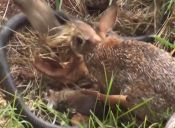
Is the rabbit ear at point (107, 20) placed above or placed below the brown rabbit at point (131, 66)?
above

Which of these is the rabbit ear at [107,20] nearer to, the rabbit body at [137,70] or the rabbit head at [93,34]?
the rabbit head at [93,34]

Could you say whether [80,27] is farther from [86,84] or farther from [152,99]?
[152,99]

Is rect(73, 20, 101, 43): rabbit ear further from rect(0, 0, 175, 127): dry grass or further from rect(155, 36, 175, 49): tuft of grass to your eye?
rect(155, 36, 175, 49): tuft of grass

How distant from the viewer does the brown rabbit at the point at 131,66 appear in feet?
11.4

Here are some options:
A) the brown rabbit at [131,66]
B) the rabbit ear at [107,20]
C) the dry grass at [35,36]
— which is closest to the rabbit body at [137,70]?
the brown rabbit at [131,66]

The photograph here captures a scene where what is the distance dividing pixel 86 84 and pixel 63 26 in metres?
0.40

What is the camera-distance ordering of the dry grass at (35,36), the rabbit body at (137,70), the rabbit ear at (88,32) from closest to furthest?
the rabbit body at (137,70), the rabbit ear at (88,32), the dry grass at (35,36)

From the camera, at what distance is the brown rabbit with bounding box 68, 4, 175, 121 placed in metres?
3.47

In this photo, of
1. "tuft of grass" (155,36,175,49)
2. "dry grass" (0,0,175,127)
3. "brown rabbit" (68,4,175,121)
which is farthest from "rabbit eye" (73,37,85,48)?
"tuft of grass" (155,36,175,49)

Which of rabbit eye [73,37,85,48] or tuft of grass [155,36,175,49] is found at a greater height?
rabbit eye [73,37,85,48]

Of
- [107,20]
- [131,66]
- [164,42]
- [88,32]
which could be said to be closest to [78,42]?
[88,32]

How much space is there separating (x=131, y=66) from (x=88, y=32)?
35 cm

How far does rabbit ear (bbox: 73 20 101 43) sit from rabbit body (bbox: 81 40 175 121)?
0.04m

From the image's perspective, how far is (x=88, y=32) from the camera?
146 inches
